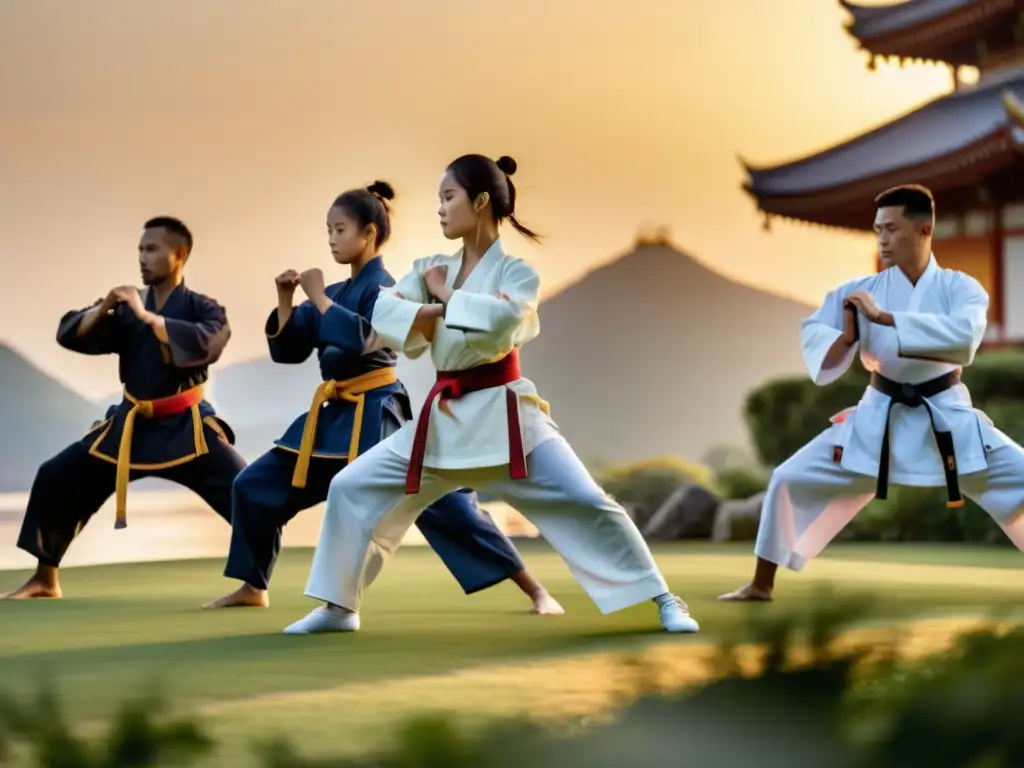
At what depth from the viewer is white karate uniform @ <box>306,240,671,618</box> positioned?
414 cm

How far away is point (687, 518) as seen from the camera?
10727 mm

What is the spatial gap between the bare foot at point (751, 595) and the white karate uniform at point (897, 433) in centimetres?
15

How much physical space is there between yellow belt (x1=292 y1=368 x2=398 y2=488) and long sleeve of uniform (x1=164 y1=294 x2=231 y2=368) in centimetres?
57

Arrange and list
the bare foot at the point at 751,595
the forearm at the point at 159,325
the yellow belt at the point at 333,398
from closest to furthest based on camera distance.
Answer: the yellow belt at the point at 333,398 → the bare foot at the point at 751,595 → the forearm at the point at 159,325

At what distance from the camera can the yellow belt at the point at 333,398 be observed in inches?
195

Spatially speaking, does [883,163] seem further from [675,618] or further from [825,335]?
[675,618]

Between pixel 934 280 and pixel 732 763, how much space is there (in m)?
3.32

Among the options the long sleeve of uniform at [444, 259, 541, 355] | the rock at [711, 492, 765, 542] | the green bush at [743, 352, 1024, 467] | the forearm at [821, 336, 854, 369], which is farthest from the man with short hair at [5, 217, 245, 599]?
the green bush at [743, 352, 1024, 467]

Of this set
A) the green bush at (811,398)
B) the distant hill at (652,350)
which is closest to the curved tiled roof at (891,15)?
the green bush at (811,398)

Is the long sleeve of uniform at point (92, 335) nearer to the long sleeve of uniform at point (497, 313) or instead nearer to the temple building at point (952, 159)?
the long sleeve of uniform at point (497, 313)

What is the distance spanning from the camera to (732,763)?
195 centimetres

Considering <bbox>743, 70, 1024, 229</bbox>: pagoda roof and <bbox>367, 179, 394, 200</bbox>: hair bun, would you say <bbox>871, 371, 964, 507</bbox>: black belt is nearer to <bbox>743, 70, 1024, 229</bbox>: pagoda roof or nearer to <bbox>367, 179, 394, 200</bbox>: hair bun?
<bbox>367, 179, 394, 200</bbox>: hair bun

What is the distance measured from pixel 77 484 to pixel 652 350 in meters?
59.1

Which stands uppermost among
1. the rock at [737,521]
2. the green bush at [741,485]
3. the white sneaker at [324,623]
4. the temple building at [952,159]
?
the temple building at [952,159]
